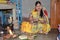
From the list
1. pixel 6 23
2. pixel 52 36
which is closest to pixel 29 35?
pixel 52 36

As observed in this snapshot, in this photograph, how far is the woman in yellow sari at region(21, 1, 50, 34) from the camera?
9.91ft

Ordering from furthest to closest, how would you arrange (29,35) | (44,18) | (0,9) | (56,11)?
(56,11), (0,9), (44,18), (29,35)

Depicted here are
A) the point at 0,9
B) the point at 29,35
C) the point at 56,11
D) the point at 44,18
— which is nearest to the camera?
the point at 29,35

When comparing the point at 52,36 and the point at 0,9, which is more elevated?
the point at 0,9

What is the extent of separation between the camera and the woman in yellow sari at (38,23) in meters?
3.02

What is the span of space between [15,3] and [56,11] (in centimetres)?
81

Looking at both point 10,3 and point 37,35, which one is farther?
point 10,3

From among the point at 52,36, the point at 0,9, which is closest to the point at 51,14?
the point at 52,36

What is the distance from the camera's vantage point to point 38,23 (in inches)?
120

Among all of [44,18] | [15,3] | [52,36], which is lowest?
[52,36]

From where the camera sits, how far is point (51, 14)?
141 inches

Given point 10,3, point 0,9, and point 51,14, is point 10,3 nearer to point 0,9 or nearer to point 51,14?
point 0,9

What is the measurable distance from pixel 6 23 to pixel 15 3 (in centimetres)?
45

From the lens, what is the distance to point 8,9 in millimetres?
3357
